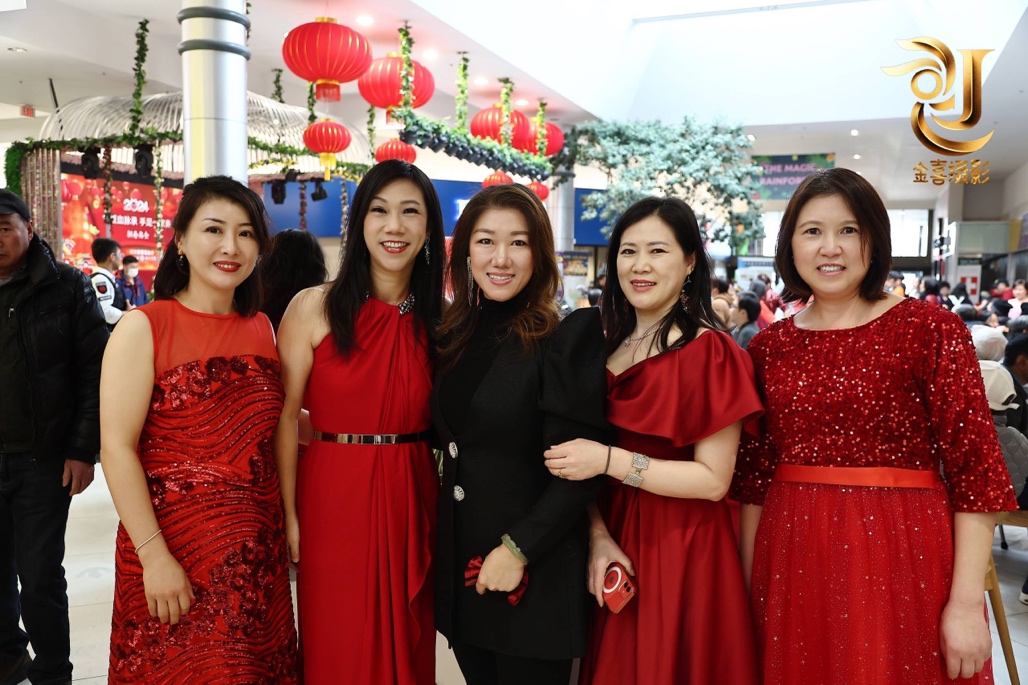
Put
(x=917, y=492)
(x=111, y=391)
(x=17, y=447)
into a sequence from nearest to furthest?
(x=917, y=492)
(x=111, y=391)
(x=17, y=447)

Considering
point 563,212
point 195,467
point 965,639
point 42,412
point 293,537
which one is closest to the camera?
point 965,639

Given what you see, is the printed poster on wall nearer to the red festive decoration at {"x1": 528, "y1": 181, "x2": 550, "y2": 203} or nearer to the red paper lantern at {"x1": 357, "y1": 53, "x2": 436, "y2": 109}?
the red festive decoration at {"x1": 528, "y1": 181, "x2": 550, "y2": 203}

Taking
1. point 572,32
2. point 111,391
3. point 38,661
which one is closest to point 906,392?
point 111,391

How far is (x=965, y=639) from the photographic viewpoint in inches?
60.2

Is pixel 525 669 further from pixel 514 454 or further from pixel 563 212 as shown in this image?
pixel 563 212

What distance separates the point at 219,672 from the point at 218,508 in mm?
376

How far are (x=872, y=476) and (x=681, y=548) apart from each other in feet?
1.40

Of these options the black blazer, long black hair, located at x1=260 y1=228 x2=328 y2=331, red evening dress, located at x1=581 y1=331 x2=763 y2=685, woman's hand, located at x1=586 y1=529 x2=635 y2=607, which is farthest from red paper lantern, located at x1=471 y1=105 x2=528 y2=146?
woman's hand, located at x1=586 y1=529 x2=635 y2=607

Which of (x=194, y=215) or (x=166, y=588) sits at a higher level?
(x=194, y=215)

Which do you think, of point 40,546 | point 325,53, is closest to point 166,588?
point 40,546

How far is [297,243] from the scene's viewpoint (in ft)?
10.8

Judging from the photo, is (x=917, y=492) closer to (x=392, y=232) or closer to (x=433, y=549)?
(x=433, y=549)

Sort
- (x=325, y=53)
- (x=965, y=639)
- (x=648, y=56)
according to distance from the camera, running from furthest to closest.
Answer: (x=648, y=56) < (x=325, y=53) < (x=965, y=639)

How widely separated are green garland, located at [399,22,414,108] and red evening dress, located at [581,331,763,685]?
6316 mm
